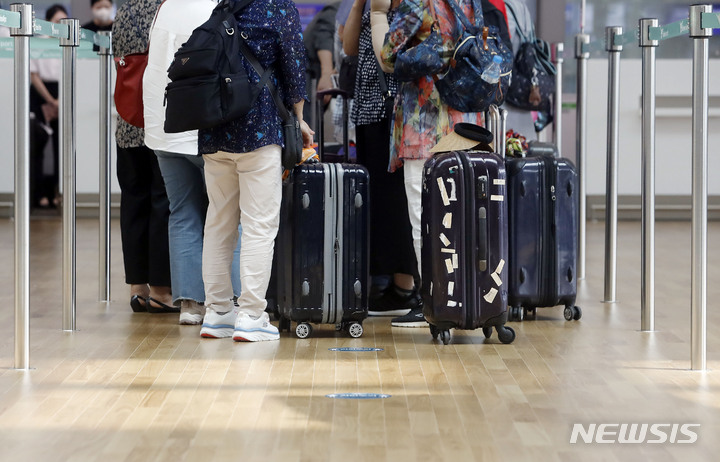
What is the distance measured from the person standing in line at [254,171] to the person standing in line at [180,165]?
12.7 inches

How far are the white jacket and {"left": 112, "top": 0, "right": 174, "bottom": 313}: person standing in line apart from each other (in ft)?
0.99

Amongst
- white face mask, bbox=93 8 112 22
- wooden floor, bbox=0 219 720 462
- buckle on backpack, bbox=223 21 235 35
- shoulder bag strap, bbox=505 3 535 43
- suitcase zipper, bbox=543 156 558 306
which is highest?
white face mask, bbox=93 8 112 22

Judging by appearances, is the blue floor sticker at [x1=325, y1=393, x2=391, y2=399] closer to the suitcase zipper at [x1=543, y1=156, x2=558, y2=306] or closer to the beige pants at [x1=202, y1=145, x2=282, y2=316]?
the beige pants at [x1=202, y1=145, x2=282, y2=316]

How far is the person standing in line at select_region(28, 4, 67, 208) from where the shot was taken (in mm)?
9484

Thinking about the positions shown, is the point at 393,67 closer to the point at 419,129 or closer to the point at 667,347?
the point at 419,129

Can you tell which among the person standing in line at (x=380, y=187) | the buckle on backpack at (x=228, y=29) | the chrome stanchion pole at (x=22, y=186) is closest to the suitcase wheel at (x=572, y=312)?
the person standing in line at (x=380, y=187)

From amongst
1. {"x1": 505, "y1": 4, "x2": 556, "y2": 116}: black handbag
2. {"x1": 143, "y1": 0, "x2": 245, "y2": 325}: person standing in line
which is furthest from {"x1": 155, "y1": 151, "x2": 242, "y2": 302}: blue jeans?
{"x1": 505, "y1": 4, "x2": 556, "y2": 116}: black handbag

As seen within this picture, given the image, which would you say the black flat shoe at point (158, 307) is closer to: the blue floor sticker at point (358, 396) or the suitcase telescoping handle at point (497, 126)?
the suitcase telescoping handle at point (497, 126)

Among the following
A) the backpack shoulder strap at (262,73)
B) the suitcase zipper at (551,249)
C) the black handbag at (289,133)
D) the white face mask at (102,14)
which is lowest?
the suitcase zipper at (551,249)

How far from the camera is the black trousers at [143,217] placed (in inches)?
182

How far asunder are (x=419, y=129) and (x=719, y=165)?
19.6 ft

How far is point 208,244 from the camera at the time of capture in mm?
4023

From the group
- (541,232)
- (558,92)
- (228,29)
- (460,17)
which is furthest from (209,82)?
(558,92)

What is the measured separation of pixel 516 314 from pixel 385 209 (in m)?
0.70
